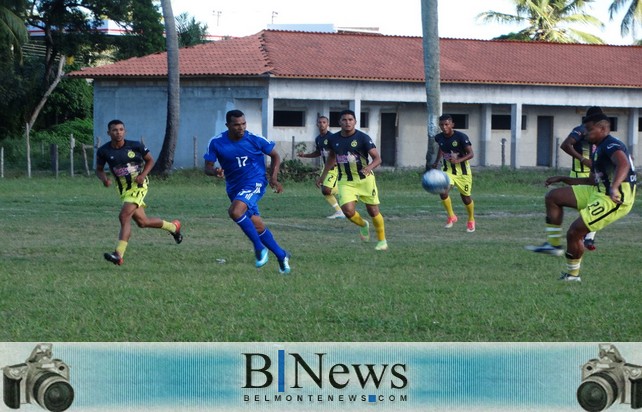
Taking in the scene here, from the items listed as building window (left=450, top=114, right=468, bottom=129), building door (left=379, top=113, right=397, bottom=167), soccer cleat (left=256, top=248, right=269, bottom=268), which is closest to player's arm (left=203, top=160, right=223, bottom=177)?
soccer cleat (left=256, top=248, right=269, bottom=268)

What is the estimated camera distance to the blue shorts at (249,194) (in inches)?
531

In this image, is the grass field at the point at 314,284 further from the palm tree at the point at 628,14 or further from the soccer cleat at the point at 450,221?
the palm tree at the point at 628,14

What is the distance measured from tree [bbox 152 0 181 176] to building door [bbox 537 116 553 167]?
17.6m

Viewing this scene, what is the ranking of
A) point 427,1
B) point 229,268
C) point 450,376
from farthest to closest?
point 427,1 < point 229,268 < point 450,376

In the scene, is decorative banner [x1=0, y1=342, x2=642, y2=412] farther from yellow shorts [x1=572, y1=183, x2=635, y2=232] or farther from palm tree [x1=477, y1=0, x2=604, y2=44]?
palm tree [x1=477, y1=0, x2=604, y2=44]

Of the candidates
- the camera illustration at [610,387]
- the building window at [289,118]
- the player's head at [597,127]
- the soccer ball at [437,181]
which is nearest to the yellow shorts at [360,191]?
the soccer ball at [437,181]

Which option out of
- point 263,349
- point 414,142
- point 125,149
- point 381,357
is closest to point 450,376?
point 381,357

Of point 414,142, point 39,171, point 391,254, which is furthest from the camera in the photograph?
point 414,142

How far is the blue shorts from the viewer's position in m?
13.5

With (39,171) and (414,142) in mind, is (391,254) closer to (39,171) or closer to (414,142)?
(39,171)

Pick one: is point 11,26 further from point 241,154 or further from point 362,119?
point 241,154

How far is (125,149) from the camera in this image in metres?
14.6

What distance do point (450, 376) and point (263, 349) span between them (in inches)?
43.8

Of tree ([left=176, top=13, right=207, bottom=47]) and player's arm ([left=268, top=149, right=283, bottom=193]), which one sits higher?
tree ([left=176, top=13, right=207, bottom=47])
